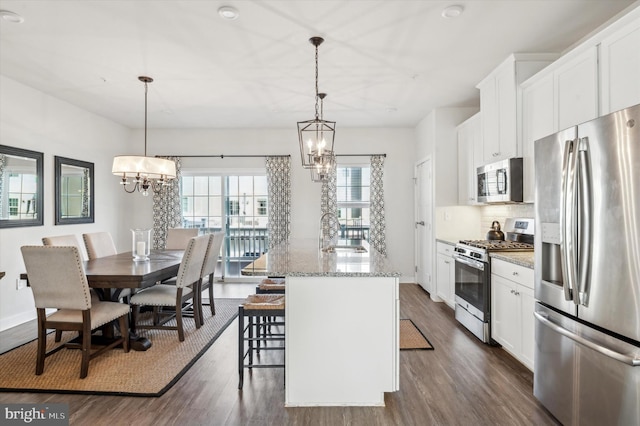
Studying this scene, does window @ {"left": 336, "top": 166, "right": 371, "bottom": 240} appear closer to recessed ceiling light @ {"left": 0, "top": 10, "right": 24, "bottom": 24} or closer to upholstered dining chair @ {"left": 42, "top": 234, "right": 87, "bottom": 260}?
upholstered dining chair @ {"left": 42, "top": 234, "right": 87, "bottom": 260}

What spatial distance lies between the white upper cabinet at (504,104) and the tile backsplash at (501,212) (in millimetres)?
623

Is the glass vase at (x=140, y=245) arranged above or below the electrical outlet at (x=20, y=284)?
above

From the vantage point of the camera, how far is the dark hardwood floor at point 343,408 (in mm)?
2168

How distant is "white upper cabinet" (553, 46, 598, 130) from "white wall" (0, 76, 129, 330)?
535 centimetres

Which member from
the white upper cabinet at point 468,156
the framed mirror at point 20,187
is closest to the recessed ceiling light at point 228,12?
the white upper cabinet at point 468,156

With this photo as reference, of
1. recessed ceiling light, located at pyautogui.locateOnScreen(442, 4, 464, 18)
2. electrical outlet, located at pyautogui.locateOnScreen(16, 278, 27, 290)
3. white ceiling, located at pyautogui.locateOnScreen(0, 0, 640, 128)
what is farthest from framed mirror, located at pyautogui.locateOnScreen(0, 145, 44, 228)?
recessed ceiling light, located at pyautogui.locateOnScreen(442, 4, 464, 18)

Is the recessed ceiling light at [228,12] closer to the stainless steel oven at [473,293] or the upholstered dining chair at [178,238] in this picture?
the stainless steel oven at [473,293]

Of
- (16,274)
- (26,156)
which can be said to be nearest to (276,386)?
(16,274)

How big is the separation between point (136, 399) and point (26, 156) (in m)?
3.29

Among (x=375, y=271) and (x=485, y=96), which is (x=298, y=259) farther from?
(x=485, y=96)

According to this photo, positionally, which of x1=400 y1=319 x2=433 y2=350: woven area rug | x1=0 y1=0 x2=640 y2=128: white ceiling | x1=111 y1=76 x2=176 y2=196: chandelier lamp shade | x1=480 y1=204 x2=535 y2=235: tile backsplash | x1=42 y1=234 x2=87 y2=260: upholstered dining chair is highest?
x1=0 y1=0 x2=640 y2=128: white ceiling

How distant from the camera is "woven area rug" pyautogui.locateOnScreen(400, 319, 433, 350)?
129 inches

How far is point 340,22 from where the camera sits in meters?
2.70

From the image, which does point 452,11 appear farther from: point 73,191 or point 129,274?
point 73,191
